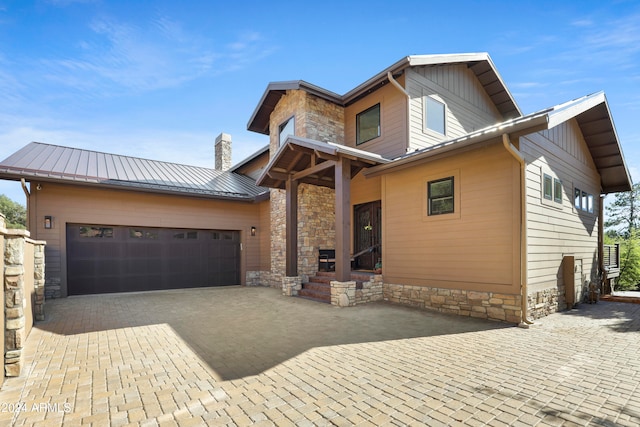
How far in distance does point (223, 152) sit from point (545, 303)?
1518cm

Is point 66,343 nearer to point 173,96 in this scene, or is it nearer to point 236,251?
point 236,251

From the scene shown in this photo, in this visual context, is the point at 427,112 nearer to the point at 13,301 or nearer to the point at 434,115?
the point at 434,115

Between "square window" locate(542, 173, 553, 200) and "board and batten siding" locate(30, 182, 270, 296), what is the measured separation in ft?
31.0

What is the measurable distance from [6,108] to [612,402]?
1507cm

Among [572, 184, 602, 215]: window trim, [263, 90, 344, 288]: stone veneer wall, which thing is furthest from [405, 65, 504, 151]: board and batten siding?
[572, 184, 602, 215]: window trim

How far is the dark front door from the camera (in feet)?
33.4

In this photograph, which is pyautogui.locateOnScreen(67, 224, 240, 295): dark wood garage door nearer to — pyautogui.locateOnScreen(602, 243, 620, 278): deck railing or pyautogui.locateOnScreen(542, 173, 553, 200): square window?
pyautogui.locateOnScreen(542, 173, 553, 200): square window

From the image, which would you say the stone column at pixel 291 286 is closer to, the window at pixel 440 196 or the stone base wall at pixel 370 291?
the stone base wall at pixel 370 291

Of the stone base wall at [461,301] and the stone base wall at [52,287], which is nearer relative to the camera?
the stone base wall at [461,301]

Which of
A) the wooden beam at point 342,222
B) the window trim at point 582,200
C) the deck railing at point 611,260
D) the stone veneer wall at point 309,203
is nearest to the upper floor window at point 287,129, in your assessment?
the stone veneer wall at point 309,203

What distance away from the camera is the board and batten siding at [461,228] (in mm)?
6262

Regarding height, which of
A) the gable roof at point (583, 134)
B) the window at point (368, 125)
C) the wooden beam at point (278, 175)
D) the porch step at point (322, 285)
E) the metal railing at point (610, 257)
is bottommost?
the porch step at point (322, 285)

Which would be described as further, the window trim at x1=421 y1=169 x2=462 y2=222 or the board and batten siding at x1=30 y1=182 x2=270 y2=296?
the board and batten siding at x1=30 y1=182 x2=270 y2=296

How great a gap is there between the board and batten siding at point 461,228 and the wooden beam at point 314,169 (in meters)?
1.79
